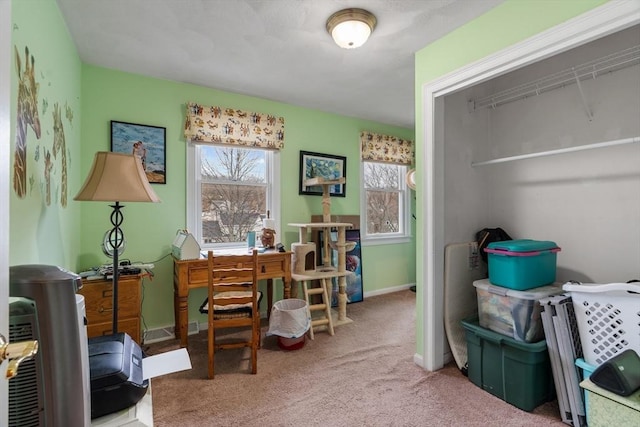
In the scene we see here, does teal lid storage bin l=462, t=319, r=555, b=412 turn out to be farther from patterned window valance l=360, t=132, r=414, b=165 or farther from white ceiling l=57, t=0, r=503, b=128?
patterned window valance l=360, t=132, r=414, b=165

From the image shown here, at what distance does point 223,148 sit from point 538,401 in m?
3.25

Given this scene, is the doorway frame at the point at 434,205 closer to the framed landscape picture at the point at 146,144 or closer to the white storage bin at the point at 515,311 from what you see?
the white storage bin at the point at 515,311

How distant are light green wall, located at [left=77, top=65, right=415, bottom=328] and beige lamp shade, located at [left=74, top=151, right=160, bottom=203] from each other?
1.09 metres

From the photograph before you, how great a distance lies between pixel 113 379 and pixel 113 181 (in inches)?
44.2

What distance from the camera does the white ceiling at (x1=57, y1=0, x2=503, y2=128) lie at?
1862 mm

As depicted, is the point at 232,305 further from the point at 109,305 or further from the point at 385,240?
the point at 385,240

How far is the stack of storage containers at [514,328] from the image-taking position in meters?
1.82

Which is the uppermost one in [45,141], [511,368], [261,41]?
[261,41]

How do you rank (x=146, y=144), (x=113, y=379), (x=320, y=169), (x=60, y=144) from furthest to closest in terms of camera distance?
1. (x=320, y=169)
2. (x=146, y=144)
3. (x=60, y=144)
4. (x=113, y=379)

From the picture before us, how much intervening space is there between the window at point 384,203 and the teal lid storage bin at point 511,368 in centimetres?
226

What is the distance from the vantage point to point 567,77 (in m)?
2.21

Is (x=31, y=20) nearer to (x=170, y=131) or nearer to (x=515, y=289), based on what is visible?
(x=170, y=131)

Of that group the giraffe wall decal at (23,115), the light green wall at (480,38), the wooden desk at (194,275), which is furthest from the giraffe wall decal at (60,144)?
the light green wall at (480,38)

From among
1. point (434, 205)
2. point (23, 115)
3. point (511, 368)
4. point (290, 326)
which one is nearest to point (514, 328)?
point (511, 368)
